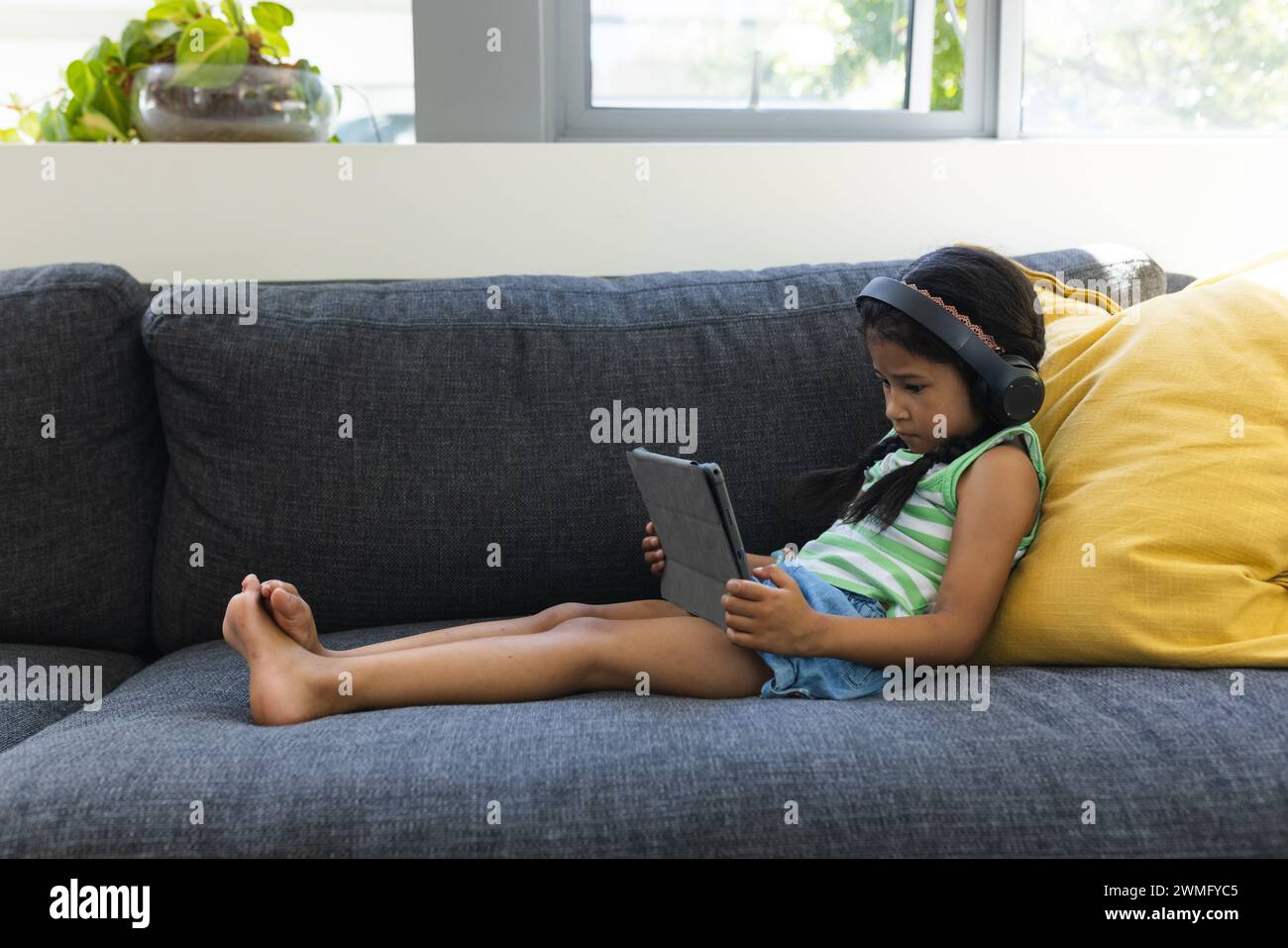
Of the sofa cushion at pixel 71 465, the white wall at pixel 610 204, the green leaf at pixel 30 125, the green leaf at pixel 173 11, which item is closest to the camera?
the sofa cushion at pixel 71 465

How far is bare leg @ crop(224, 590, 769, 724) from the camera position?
1.22 metres

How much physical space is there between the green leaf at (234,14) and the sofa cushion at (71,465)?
2.22ft

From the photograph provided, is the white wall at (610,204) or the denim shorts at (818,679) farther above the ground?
the white wall at (610,204)

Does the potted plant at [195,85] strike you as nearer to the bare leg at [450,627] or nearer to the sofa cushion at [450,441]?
the sofa cushion at [450,441]

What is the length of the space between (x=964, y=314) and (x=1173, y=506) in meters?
0.31

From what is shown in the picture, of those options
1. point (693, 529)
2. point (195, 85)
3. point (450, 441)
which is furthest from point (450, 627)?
point (195, 85)

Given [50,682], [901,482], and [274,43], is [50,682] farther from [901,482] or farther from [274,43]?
[274,43]

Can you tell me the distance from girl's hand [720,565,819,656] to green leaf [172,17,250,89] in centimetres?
139

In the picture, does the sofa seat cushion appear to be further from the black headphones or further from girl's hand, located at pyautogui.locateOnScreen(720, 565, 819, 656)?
the black headphones

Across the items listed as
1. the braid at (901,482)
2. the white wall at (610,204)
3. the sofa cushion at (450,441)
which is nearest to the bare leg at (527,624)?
the sofa cushion at (450,441)

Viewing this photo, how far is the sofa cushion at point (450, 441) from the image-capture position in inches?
60.7

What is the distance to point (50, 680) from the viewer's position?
1.43 metres
